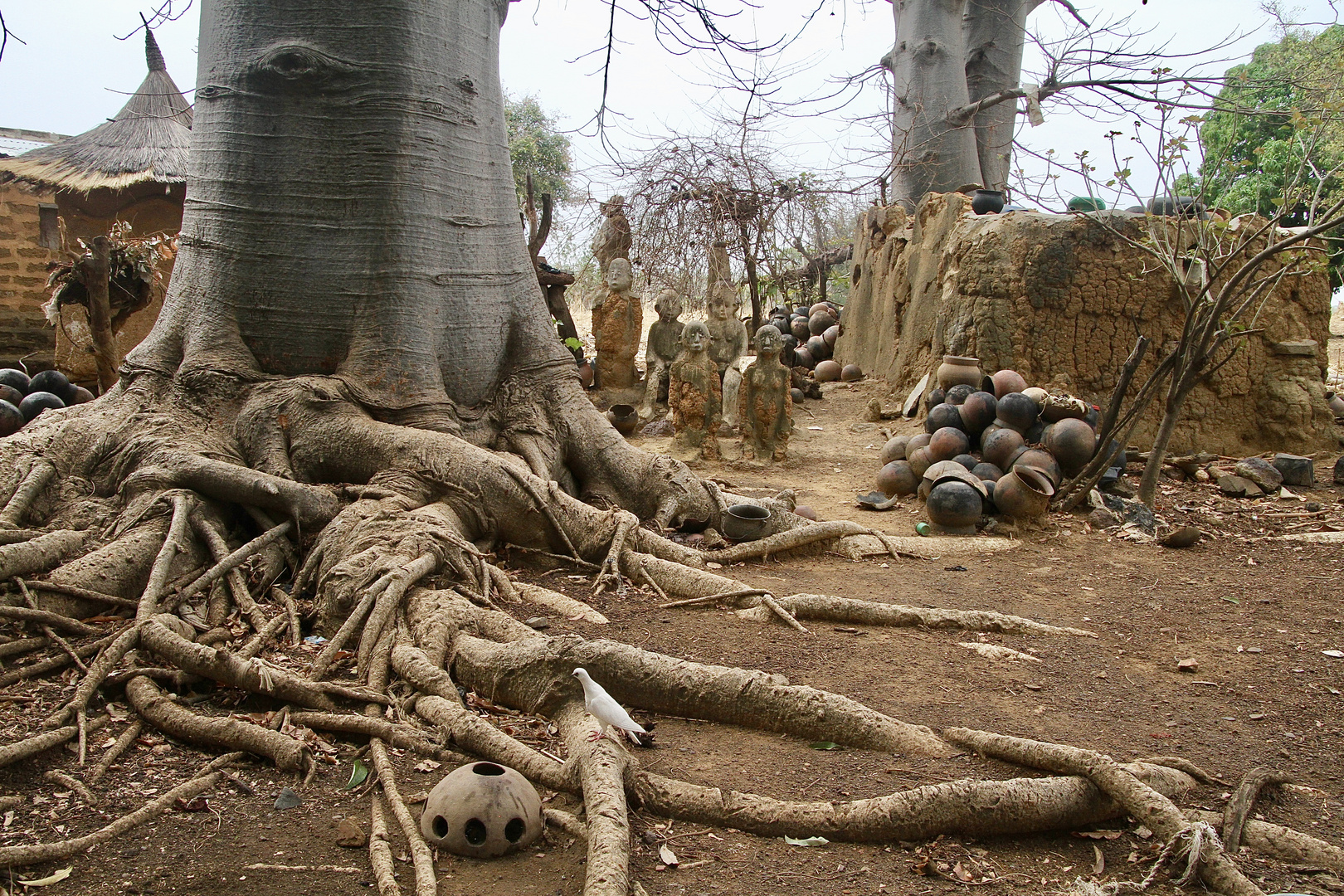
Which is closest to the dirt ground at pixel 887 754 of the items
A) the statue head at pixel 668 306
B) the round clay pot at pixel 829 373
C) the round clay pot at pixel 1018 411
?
the round clay pot at pixel 1018 411

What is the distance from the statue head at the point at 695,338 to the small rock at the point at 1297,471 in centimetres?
475

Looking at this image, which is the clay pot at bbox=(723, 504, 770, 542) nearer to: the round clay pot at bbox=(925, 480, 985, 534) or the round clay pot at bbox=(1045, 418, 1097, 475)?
the round clay pot at bbox=(925, 480, 985, 534)

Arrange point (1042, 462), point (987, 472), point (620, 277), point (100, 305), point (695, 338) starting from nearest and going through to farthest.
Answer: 1. point (1042, 462)
2. point (987, 472)
3. point (100, 305)
4. point (695, 338)
5. point (620, 277)

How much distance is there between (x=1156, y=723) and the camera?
9.43 feet

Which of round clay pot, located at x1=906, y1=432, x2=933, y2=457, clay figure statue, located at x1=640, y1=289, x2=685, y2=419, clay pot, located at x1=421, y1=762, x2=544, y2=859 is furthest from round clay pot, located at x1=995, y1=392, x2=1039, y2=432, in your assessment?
clay pot, located at x1=421, y1=762, x2=544, y2=859

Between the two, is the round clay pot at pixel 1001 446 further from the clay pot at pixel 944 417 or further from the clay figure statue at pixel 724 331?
the clay figure statue at pixel 724 331

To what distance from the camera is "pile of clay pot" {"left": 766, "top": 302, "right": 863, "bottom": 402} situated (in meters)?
11.7

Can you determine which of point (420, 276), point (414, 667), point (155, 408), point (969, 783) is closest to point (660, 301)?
point (420, 276)

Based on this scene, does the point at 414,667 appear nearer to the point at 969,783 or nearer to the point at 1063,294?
the point at 969,783

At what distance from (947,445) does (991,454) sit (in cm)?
31

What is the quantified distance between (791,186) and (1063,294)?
5841 millimetres

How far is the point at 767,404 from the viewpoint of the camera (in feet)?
26.5

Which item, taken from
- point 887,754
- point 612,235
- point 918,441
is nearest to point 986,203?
point 918,441

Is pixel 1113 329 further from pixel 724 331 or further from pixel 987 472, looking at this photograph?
pixel 724 331
